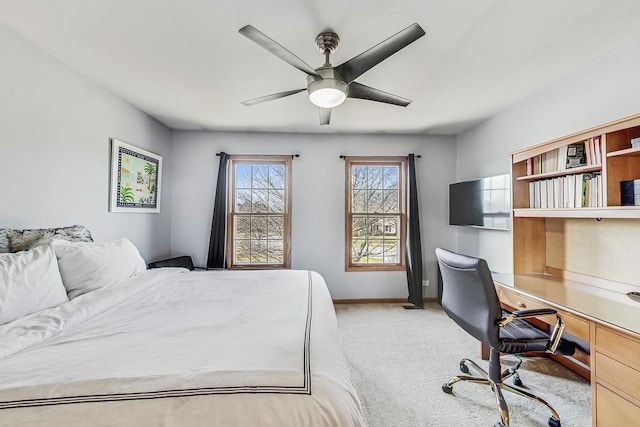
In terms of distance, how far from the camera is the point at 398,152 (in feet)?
13.6

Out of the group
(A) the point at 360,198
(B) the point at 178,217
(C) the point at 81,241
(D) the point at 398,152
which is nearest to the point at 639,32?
(D) the point at 398,152

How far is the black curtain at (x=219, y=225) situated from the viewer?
385cm

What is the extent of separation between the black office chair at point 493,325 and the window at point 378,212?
7.24 feet

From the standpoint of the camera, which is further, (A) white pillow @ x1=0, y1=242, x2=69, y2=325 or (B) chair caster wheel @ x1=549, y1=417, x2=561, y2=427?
(B) chair caster wheel @ x1=549, y1=417, x2=561, y2=427

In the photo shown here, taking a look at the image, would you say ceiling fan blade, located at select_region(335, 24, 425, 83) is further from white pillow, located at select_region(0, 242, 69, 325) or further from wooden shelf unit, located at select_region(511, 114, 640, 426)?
white pillow, located at select_region(0, 242, 69, 325)

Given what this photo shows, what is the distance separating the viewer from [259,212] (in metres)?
4.12

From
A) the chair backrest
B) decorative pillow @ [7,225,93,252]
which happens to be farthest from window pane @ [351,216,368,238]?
decorative pillow @ [7,225,93,252]

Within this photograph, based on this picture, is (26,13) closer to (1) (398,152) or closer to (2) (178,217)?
(2) (178,217)

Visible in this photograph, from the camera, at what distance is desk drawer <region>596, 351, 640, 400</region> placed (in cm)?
132

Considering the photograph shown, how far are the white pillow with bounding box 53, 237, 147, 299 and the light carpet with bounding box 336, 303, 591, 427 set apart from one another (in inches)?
77.3

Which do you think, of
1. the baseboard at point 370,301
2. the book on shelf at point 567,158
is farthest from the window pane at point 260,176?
the book on shelf at point 567,158

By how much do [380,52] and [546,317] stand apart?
6.68 ft

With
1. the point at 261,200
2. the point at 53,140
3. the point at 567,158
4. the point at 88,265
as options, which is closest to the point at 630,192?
the point at 567,158

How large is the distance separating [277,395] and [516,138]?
3424 millimetres
